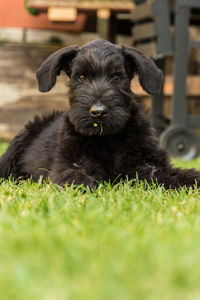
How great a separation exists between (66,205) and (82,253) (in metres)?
0.77

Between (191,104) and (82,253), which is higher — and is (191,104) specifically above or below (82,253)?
below

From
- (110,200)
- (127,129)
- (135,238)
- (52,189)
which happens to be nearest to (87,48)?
(127,129)

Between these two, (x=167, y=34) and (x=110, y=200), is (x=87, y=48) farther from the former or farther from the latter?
(x=167, y=34)

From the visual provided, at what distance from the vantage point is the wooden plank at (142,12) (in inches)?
278

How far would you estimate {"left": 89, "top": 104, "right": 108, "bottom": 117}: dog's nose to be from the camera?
3.28 metres

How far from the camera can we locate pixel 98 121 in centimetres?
333

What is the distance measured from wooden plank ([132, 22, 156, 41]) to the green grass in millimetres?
4885

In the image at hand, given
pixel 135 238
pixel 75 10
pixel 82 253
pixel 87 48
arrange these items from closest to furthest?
pixel 82 253 → pixel 135 238 → pixel 87 48 → pixel 75 10

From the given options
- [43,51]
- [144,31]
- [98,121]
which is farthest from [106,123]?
[43,51]

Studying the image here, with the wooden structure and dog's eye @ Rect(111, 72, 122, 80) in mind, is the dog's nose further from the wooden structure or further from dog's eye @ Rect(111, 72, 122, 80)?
the wooden structure

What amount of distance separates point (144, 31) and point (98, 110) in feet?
14.5

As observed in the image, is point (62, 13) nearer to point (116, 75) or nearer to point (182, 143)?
point (182, 143)

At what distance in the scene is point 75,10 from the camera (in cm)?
754

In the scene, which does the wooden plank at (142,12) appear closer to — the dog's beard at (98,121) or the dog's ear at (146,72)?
the dog's ear at (146,72)
